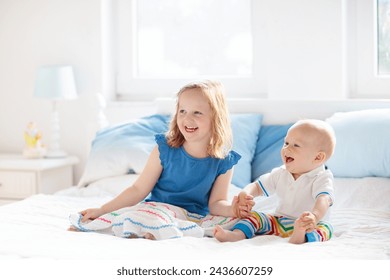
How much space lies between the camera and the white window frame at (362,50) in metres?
3.28

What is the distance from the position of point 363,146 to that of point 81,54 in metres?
1.78

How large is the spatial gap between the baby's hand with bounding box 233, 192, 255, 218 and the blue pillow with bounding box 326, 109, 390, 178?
65cm

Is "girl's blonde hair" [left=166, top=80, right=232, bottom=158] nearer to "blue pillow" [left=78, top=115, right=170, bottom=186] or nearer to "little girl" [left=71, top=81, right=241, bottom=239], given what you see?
"little girl" [left=71, top=81, right=241, bottom=239]

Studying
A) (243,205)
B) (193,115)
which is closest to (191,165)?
(193,115)

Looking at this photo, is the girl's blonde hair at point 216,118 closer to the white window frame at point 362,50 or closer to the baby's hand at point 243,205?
the baby's hand at point 243,205

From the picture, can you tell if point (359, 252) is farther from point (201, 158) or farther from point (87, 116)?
point (87, 116)

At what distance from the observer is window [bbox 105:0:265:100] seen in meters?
3.59

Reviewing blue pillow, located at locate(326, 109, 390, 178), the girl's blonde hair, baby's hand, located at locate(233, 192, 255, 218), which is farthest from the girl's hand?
blue pillow, located at locate(326, 109, 390, 178)

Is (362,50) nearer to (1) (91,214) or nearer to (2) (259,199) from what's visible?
(2) (259,199)

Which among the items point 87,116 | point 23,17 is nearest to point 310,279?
point 87,116

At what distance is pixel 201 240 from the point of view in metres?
1.86


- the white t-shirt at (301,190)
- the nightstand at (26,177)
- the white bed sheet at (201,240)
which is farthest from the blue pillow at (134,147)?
the nightstand at (26,177)

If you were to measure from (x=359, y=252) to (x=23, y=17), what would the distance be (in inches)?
107

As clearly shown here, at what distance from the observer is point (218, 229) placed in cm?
187
